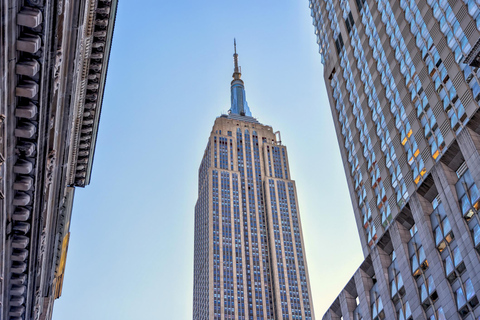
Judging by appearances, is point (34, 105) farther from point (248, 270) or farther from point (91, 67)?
point (248, 270)

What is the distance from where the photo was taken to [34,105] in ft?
92.1

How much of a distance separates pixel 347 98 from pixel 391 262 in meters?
29.1

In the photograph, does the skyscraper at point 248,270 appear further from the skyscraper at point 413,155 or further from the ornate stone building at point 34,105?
the ornate stone building at point 34,105

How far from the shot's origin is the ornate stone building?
83.5ft

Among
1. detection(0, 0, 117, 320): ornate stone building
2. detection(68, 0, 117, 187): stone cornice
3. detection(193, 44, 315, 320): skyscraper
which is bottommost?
detection(0, 0, 117, 320): ornate stone building

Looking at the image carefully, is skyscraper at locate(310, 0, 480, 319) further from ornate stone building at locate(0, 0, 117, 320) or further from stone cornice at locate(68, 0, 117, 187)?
stone cornice at locate(68, 0, 117, 187)

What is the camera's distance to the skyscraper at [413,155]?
44062mm

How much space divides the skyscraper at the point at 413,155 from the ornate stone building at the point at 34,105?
30506 mm

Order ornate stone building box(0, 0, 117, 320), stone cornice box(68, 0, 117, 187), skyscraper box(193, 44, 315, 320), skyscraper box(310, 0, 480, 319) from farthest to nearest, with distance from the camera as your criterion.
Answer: skyscraper box(193, 44, 315, 320)
stone cornice box(68, 0, 117, 187)
skyscraper box(310, 0, 480, 319)
ornate stone building box(0, 0, 117, 320)

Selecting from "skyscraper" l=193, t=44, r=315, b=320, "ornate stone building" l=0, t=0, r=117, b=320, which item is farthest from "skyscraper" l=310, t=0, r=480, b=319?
"skyscraper" l=193, t=44, r=315, b=320

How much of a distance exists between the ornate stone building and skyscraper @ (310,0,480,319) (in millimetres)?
30506

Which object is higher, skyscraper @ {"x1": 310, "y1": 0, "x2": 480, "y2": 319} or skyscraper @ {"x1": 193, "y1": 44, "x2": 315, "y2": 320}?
skyscraper @ {"x1": 193, "y1": 44, "x2": 315, "y2": 320}

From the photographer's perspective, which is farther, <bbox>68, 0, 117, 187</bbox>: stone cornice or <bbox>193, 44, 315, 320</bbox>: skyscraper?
<bbox>193, 44, 315, 320</bbox>: skyscraper

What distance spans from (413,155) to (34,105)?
40735 millimetres
